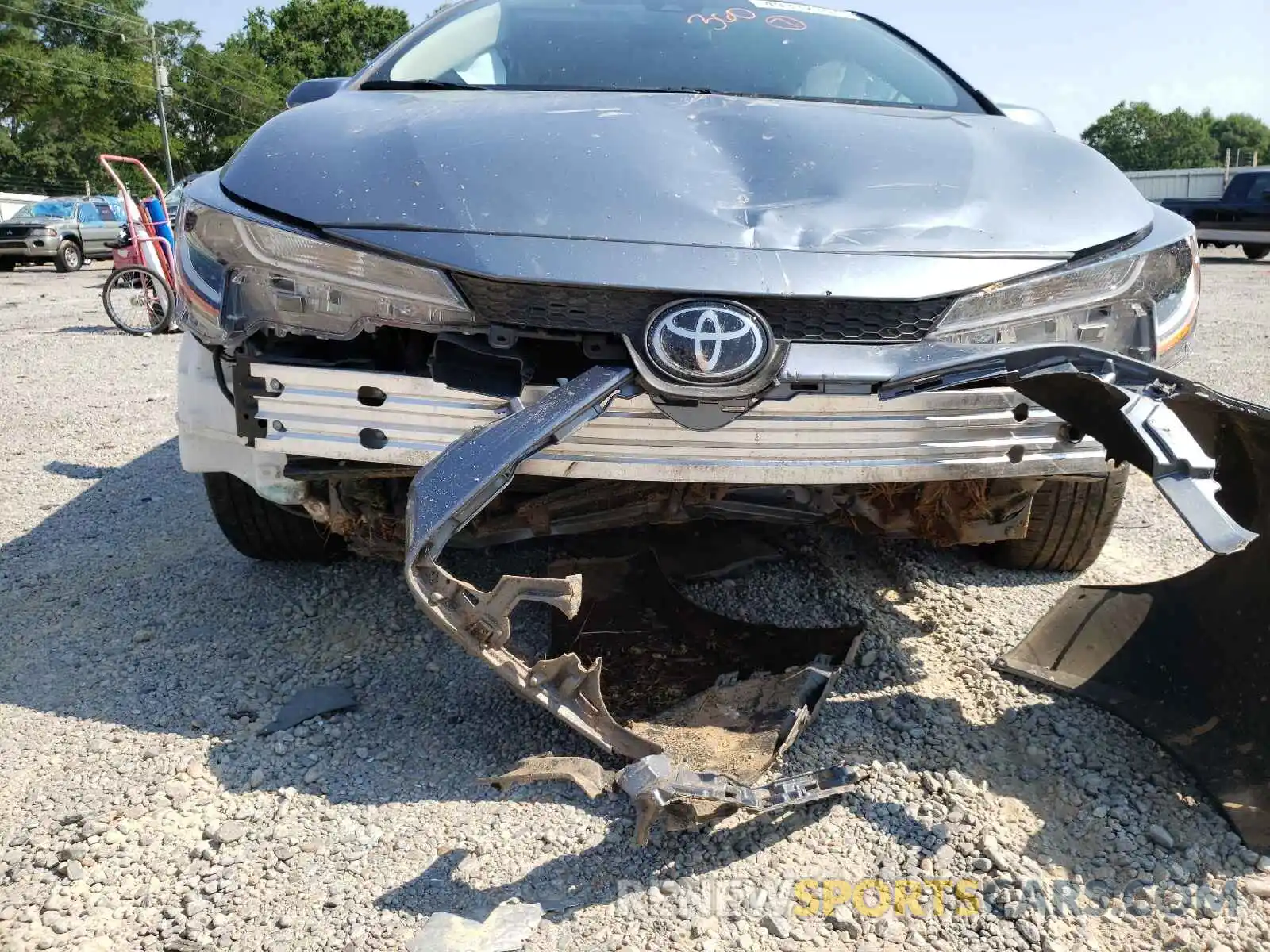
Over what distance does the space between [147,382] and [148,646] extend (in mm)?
4130

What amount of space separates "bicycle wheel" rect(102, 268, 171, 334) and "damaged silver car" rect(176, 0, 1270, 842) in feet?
23.0

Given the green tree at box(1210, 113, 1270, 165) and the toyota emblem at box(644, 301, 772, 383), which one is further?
the green tree at box(1210, 113, 1270, 165)

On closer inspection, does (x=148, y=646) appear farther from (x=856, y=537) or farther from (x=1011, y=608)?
(x=1011, y=608)

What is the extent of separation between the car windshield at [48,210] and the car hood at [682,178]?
18699 millimetres

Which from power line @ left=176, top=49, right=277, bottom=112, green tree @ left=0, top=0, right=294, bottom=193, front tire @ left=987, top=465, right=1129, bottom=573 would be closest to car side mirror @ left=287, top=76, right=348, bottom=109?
front tire @ left=987, top=465, right=1129, bottom=573

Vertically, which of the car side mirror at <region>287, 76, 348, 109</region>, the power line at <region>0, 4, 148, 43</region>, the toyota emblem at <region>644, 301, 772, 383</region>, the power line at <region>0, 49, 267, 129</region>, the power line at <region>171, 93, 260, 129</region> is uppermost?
the power line at <region>0, 4, 148, 43</region>

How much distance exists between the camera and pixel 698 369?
5.79 ft

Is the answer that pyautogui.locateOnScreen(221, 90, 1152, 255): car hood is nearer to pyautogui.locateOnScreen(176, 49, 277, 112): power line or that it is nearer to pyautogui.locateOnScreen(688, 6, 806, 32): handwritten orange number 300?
pyautogui.locateOnScreen(688, 6, 806, 32): handwritten orange number 300

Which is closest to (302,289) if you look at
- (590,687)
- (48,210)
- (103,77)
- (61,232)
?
(590,687)

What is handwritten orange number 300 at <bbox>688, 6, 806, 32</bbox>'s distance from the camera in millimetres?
3090

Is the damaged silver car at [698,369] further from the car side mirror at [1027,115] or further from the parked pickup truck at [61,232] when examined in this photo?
the parked pickup truck at [61,232]

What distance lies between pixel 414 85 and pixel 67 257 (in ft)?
59.6

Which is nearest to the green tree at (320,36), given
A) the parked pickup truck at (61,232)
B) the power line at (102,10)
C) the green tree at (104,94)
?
the green tree at (104,94)

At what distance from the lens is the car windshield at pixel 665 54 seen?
2732 millimetres
